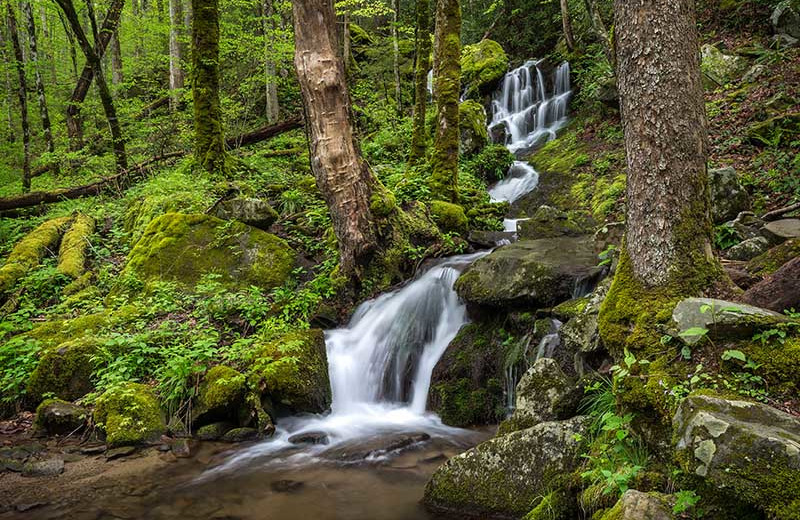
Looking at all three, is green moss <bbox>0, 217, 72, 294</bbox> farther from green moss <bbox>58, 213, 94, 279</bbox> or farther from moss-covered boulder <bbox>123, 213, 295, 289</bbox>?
moss-covered boulder <bbox>123, 213, 295, 289</bbox>

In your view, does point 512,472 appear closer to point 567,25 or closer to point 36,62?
point 36,62

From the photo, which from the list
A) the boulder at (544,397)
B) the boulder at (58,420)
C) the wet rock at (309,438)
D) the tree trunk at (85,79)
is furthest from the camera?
the tree trunk at (85,79)

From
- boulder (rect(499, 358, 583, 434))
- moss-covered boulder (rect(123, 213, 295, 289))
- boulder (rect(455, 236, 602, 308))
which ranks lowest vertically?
boulder (rect(499, 358, 583, 434))

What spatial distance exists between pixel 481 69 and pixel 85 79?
13.4 metres

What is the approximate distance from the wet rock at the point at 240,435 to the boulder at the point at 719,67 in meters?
11.8

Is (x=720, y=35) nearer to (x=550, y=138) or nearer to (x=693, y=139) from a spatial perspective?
(x=550, y=138)

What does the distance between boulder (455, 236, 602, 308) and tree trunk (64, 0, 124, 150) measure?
39.6 ft

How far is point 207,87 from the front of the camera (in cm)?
1147

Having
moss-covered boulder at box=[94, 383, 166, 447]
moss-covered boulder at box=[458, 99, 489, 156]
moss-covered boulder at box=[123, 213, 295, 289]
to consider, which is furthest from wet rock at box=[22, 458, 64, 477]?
moss-covered boulder at box=[458, 99, 489, 156]

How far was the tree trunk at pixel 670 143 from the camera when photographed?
11.5 ft

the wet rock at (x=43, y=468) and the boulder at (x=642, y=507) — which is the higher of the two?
the boulder at (x=642, y=507)

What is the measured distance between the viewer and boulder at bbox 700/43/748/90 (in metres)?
11.0

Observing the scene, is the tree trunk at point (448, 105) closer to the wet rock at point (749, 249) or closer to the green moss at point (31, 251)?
the wet rock at point (749, 249)

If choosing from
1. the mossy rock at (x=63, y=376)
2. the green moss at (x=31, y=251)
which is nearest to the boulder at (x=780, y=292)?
the mossy rock at (x=63, y=376)
